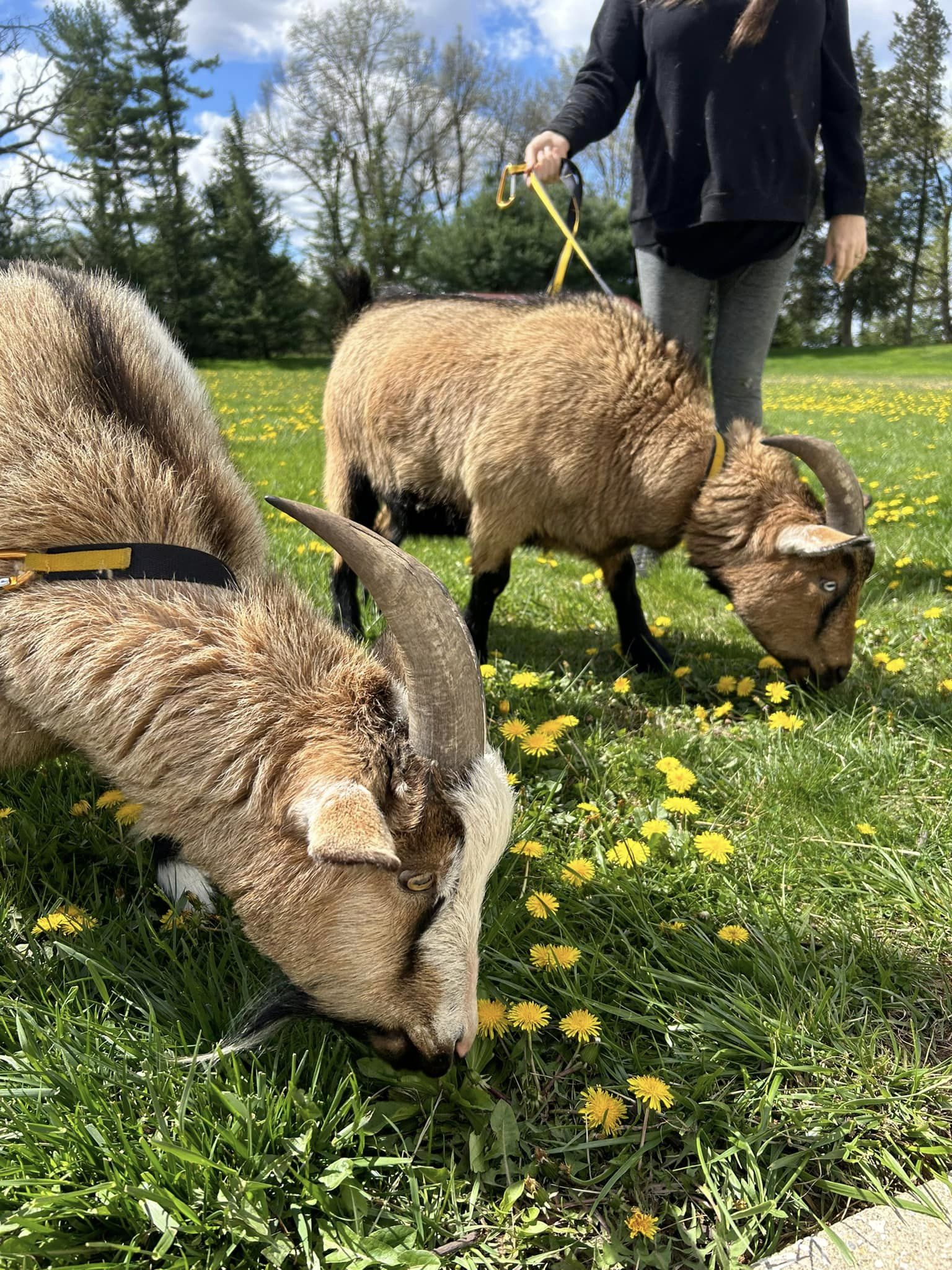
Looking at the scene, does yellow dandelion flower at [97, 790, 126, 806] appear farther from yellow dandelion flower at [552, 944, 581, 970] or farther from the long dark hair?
the long dark hair

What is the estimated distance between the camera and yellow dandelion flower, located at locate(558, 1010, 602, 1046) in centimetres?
201

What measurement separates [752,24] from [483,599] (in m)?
2.81

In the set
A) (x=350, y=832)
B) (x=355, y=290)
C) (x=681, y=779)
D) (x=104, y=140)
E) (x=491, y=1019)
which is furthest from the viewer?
(x=104, y=140)

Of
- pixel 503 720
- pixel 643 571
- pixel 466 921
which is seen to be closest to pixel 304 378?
pixel 643 571

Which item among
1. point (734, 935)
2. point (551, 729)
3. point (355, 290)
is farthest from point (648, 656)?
point (355, 290)

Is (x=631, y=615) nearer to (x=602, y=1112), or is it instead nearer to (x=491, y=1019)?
(x=491, y=1019)

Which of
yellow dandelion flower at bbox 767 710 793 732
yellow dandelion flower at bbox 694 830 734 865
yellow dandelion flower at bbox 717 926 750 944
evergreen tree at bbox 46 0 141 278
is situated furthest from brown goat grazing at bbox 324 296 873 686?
evergreen tree at bbox 46 0 141 278

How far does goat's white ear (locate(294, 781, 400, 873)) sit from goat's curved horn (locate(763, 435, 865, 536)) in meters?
2.75

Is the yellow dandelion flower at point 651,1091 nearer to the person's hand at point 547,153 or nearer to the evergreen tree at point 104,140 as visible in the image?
the person's hand at point 547,153

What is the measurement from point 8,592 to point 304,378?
20.0 meters

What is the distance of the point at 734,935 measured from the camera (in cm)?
230

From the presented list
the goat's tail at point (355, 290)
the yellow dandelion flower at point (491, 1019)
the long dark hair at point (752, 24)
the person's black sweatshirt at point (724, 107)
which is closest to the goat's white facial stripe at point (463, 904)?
the yellow dandelion flower at point (491, 1019)

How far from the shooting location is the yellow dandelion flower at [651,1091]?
185 cm

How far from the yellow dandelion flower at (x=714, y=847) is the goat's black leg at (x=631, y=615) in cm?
166
